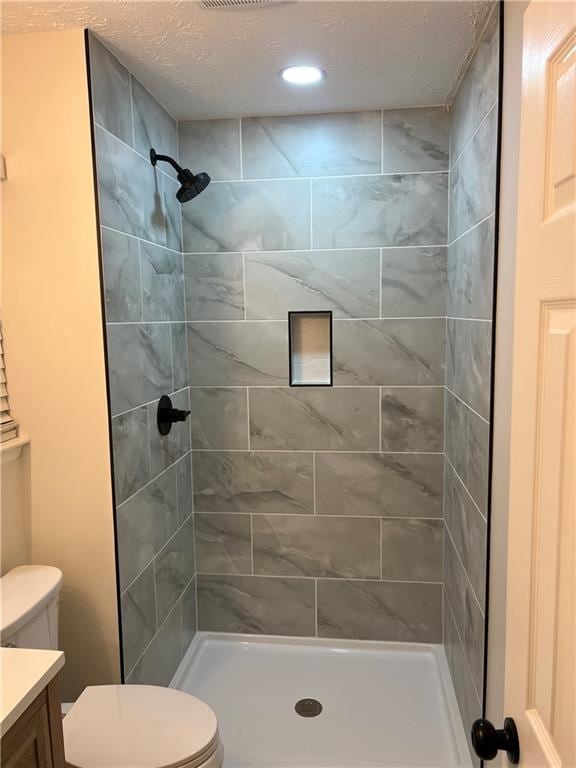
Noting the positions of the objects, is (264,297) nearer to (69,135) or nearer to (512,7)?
(69,135)

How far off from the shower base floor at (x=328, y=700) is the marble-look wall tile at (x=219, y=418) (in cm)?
96

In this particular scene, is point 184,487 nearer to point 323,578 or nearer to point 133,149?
point 323,578

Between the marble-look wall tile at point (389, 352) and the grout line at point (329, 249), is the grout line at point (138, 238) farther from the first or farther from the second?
the marble-look wall tile at point (389, 352)

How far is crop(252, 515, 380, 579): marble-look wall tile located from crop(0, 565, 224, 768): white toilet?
0.99 m

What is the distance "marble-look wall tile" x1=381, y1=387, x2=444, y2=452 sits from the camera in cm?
247

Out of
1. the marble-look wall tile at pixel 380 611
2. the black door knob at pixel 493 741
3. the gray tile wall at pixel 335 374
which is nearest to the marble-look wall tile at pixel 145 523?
the gray tile wall at pixel 335 374

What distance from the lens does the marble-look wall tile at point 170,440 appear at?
2.15m

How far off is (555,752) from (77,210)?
175 centimetres

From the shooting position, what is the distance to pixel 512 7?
55.2 inches

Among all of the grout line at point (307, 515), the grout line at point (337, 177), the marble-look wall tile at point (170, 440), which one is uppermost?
the grout line at point (337, 177)

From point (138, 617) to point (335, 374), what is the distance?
50.0 inches

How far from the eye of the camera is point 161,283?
2252 mm

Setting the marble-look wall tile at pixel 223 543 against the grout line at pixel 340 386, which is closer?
the grout line at pixel 340 386

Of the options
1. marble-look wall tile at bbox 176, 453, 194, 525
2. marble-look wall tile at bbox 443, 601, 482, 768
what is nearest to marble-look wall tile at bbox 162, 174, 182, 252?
marble-look wall tile at bbox 176, 453, 194, 525
